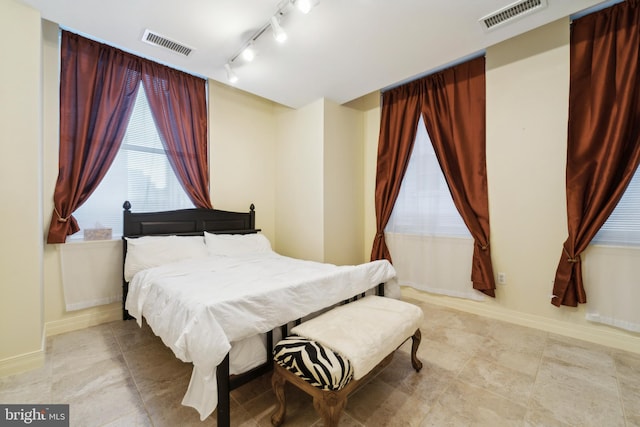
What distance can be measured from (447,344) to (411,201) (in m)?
1.75

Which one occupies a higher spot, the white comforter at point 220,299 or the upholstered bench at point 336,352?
the white comforter at point 220,299

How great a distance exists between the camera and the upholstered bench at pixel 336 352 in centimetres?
122

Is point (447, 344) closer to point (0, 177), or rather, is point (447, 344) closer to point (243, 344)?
point (243, 344)

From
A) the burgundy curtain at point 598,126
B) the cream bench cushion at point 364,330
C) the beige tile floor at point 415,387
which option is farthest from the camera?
the burgundy curtain at point 598,126

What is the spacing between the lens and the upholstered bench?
48.2 inches

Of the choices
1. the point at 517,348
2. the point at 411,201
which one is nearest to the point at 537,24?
the point at 411,201

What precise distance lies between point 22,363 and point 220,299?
172 cm

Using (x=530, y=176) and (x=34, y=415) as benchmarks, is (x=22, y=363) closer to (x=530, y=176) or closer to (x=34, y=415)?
(x=34, y=415)

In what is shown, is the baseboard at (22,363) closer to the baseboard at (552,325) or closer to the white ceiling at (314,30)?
the white ceiling at (314,30)

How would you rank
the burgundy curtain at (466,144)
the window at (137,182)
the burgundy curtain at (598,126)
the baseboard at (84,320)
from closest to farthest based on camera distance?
the burgundy curtain at (598,126), the baseboard at (84,320), the window at (137,182), the burgundy curtain at (466,144)

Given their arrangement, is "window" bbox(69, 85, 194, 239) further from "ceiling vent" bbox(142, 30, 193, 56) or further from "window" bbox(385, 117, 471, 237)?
"window" bbox(385, 117, 471, 237)

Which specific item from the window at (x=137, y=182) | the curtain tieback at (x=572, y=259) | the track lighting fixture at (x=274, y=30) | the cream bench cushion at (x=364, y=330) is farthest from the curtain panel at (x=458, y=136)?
the window at (x=137, y=182)

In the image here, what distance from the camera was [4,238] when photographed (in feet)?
5.93

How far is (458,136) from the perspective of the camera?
3.00 m
